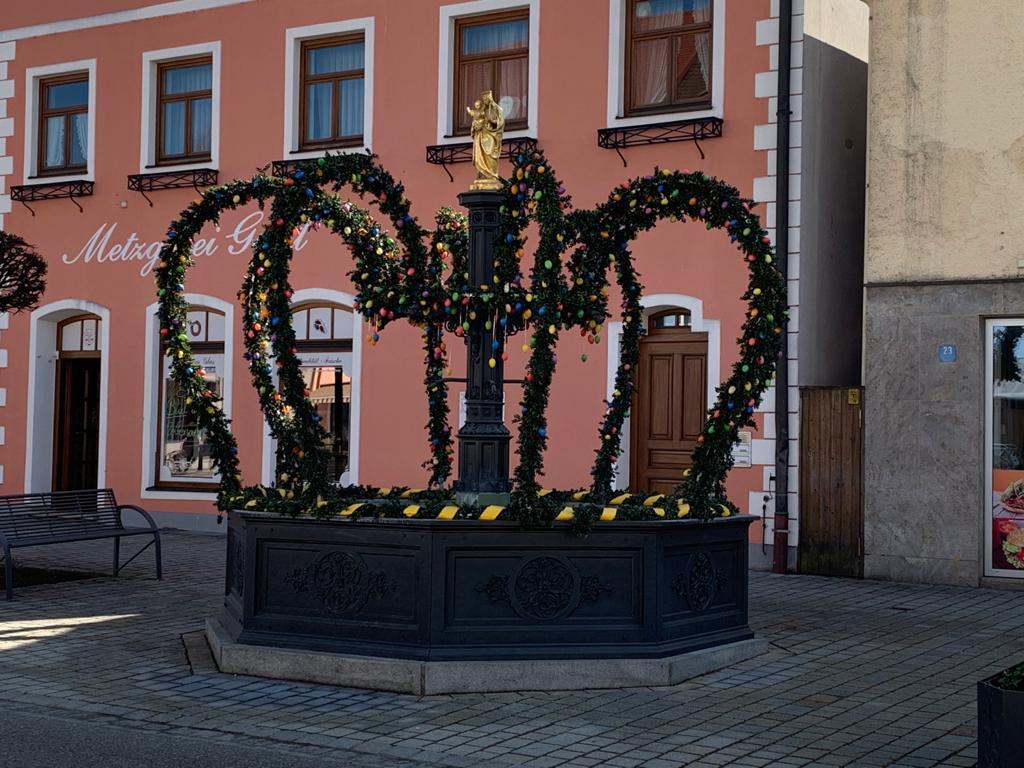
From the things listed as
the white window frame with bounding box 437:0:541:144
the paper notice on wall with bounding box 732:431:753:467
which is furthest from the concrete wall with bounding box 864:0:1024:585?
the white window frame with bounding box 437:0:541:144

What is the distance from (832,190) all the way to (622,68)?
2656 millimetres

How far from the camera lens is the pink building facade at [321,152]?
49.2ft

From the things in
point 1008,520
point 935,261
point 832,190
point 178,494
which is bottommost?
point 178,494

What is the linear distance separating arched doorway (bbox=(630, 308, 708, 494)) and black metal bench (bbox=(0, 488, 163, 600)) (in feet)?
17.3

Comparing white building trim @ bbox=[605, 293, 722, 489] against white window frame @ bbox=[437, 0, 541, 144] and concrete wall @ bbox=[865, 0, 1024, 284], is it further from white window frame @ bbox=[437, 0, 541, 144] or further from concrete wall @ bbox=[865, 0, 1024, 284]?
white window frame @ bbox=[437, 0, 541, 144]

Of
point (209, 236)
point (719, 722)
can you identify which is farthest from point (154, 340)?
point (719, 722)

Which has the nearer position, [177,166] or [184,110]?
[177,166]

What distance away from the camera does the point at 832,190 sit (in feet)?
49.6

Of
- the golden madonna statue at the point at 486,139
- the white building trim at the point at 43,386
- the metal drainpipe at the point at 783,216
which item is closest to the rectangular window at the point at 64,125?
the white building trim at the point at 43,386

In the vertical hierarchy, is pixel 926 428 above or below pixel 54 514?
above

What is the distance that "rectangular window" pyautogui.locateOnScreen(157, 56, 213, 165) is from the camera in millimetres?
18641

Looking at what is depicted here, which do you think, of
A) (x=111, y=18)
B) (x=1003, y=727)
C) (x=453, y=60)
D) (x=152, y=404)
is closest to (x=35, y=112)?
(x=111, y=18)

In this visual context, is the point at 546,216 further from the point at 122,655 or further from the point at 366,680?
the point at 122,655

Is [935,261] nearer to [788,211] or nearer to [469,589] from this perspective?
[788,211]
